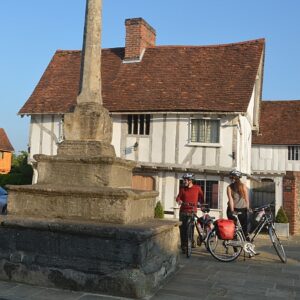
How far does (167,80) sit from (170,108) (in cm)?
217

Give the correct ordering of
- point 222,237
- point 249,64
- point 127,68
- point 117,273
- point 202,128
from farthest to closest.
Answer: point 127,68 < point 249,64 < point 202,128 < point 222,237 < point 117,273

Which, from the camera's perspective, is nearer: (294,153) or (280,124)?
(294,153)

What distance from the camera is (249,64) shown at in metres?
19.9

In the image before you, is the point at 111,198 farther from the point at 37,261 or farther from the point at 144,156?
the point at 144,156

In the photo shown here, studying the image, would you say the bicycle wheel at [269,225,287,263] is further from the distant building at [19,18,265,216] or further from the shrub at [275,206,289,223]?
the distant building at [19,18,265,216]

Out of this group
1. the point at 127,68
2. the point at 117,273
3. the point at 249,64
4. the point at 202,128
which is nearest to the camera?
the point at 117,273

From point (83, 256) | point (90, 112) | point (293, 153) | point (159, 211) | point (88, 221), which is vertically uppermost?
point (293, 153)

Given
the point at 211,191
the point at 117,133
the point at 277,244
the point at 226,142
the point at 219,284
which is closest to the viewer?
the point at 219,284

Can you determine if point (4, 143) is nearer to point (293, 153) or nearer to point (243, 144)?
point (293, 153)

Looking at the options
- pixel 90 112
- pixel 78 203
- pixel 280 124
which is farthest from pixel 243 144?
pixel 78 203

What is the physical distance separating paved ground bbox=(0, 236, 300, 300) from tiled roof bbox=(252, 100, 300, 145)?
68.9 feet

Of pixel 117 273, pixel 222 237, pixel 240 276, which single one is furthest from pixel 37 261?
pixel 222 237

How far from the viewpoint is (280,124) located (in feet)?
97.6

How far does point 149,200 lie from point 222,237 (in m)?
2.19
